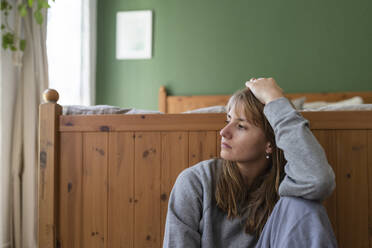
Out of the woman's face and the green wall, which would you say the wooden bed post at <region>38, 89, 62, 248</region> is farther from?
the green wall

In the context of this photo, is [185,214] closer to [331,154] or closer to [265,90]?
[265,90]

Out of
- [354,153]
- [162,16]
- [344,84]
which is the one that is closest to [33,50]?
[162,16]

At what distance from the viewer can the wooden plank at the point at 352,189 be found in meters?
1.20

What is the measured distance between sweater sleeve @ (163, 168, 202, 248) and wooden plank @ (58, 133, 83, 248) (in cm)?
51

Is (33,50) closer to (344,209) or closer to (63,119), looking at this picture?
(63,119)

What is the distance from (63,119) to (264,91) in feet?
2.82

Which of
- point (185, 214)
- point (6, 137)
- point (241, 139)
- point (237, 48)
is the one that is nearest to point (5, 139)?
point (6, 137)

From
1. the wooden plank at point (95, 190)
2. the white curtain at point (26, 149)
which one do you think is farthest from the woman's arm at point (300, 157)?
the white curtain at point (26, 149)

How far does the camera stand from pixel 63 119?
145 cm

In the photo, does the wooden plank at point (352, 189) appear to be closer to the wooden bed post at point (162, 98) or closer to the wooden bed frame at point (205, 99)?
the wooden bed frame at point (205, 99)

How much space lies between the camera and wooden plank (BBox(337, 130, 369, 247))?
1.20 meters

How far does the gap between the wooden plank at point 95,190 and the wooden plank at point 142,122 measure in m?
0.05

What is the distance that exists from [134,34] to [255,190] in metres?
2.44

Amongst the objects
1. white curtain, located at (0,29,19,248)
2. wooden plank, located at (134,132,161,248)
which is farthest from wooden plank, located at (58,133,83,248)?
white curtain, located at (0,29,19,248)
